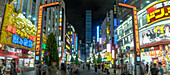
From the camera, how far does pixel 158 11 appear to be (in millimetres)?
26703

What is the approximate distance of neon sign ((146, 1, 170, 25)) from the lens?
84.0 feet

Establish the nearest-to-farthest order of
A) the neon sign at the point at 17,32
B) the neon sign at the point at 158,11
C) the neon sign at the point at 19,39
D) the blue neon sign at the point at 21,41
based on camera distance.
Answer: the neon sign at the point at 17,32
the neon sign at the point at 19,39
the neon sign at the point at 158,11
the blue neon sign at the point at 21,41

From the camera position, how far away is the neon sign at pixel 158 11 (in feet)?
84.0

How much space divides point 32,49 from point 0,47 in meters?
13.8

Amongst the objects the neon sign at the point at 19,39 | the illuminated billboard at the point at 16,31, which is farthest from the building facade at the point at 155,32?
the neon sign at the point at 19,39

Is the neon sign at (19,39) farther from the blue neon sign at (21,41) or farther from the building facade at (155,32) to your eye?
the building facade at (155,32)

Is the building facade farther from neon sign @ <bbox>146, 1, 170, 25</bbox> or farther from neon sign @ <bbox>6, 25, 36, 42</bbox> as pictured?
neon sign @ <bbox>6, 25, 36, 42</bbox>

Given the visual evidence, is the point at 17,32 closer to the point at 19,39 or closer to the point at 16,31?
the point at 16,31

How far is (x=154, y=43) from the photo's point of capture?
90.8ft

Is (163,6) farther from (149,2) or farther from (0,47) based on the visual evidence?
(0,47)

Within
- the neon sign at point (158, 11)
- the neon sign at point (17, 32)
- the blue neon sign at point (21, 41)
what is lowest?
the blue neon sign at point (21, 41)

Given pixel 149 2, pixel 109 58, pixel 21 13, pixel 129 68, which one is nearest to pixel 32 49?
pixel 21 13

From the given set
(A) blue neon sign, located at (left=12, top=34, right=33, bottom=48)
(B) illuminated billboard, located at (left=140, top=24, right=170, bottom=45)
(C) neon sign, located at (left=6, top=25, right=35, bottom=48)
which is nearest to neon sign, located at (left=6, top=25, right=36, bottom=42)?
(C) neon sign, located at (left=6, top=25, right=35, bottom=48)

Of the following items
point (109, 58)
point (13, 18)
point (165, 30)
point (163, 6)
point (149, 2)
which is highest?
point (149, 2)
